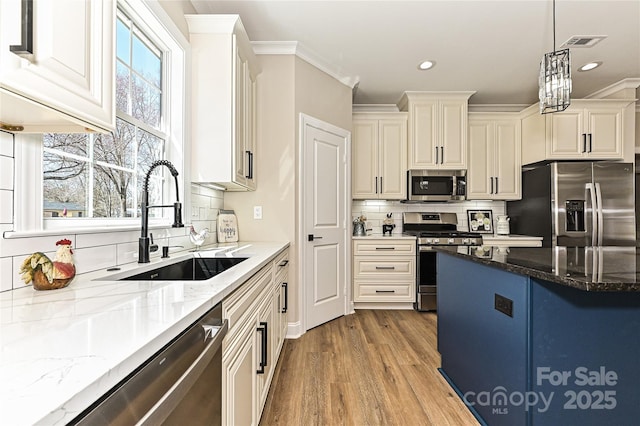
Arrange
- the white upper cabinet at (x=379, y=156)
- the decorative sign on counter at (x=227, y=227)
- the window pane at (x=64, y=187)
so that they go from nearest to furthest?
the window pane at (x=64, y=187)
the decorative sign on counter at (x=227, y=227)
the white upper cabinet at (x=379, y=156)

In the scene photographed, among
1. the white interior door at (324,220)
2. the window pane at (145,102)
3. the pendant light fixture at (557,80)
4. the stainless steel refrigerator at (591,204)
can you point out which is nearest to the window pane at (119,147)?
the window pane at (145,102)

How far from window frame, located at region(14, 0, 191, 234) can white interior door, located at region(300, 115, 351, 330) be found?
1186mm

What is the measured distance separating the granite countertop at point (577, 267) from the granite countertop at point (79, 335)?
1.17 m

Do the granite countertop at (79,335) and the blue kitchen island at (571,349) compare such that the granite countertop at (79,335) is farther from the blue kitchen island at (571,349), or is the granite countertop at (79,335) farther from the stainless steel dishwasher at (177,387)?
the blue kitchen island at (571,349)

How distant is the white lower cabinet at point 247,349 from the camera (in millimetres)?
1162

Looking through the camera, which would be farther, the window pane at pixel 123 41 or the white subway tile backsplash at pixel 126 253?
the window pane at pixel 123 41

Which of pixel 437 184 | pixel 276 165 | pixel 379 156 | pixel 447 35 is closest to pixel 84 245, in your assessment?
pixel 276 165

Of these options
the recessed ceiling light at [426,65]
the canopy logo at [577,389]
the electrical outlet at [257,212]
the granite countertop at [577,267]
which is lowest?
the canopy logo at [577,389]

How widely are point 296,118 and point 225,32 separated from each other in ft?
3.23

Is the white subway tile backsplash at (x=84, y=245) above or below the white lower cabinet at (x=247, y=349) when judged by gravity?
above

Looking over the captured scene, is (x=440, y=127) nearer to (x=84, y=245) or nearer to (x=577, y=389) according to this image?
(x=577, y=389)

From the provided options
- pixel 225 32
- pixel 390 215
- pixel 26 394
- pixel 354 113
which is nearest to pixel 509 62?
pixel 354 113

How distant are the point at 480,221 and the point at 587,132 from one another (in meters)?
1.60

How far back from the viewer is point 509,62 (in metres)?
3.41
